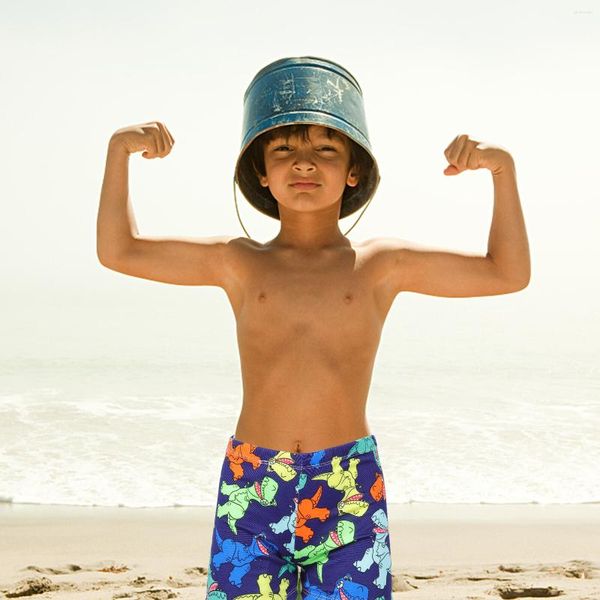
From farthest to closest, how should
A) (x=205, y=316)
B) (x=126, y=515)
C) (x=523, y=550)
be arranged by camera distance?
(x=205, y=316), (x=126, y=515), (x=523, y=550)

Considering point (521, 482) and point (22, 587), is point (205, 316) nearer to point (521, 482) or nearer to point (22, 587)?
point (521, 482)

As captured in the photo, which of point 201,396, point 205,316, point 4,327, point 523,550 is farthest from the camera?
point 205,316

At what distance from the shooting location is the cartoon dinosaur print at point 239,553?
7.51ft

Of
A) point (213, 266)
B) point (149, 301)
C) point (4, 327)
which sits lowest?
point (213, 266)

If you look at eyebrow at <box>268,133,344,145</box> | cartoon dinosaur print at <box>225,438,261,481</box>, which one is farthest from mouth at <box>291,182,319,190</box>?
cartoon dinosaur print at <box>225,438,261,481</box>

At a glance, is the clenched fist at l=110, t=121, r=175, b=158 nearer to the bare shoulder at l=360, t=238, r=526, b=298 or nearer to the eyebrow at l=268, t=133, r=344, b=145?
the eyebrow at l=268, t=133, r=344, b=145

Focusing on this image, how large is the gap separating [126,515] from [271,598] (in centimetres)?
326

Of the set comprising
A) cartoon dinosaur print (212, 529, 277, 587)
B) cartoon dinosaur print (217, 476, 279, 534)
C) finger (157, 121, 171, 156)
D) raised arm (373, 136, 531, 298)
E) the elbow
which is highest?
finger (157, 121, 171, 156)

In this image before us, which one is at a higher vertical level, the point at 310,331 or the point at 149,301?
the point at 149,301

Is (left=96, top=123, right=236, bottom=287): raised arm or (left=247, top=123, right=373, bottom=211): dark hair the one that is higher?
(left=247, top=123, right=373, bottom=211): dark hair

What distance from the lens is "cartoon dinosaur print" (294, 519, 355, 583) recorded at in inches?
91.7

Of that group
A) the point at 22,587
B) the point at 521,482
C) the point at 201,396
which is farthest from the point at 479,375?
the point at 22,587

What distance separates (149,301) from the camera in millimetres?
19969

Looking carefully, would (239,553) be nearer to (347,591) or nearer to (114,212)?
(347,591)
